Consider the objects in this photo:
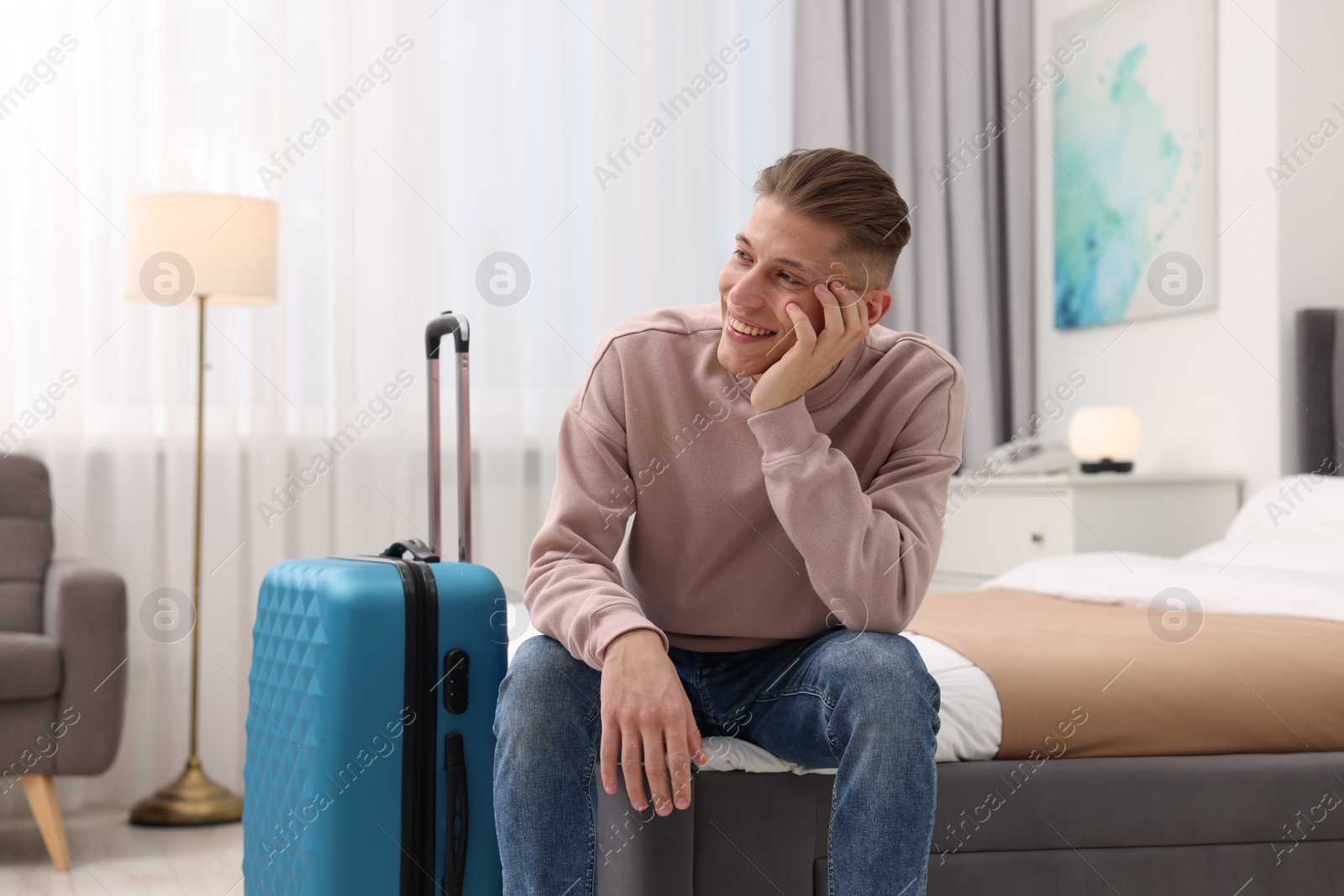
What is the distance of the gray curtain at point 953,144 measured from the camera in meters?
3.77

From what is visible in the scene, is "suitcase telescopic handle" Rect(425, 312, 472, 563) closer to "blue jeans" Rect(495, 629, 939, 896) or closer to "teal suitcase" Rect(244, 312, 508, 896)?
"teal suitcase" Rect(244, 312, 508, 896)

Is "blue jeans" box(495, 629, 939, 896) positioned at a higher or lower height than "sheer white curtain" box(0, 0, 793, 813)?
lower

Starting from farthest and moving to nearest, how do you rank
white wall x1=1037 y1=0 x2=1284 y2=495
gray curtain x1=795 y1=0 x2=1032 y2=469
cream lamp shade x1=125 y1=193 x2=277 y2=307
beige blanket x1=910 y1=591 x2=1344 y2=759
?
gray curtain x1=795 y1=0 x2=1032 y2=469, white wall x1=1037 y1=0 x2=1284 y2=495, cream lamp shade x1=125 y1=193 x2=277 y2=307, beige blanket x1=910 y1=591 x2=1344 y2=759

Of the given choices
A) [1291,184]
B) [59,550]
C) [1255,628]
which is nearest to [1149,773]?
[1255,628]

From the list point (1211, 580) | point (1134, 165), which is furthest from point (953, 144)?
point (1211, 580)

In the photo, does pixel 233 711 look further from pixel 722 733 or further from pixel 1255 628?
pixel 1255 628

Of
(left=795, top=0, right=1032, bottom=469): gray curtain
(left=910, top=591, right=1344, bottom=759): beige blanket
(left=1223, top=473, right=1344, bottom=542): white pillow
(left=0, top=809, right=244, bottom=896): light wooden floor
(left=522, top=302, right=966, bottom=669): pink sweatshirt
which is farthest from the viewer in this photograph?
(left=795, top=0, right=1032, bottom=469): gray curtain

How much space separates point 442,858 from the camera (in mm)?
1378

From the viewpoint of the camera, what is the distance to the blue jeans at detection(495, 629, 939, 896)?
1.13 meters

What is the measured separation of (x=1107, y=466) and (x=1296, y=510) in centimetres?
70

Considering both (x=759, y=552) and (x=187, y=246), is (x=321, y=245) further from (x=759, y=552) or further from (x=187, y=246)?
(x=759, y=552)

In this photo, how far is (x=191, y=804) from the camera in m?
2.78

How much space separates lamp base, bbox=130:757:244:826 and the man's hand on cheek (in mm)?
2010

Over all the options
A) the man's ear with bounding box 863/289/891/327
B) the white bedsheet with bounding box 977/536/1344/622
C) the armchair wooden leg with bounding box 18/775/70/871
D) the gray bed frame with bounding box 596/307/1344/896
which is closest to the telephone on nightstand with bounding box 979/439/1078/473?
the white bedsheet with bounding box 977/536/1344/622
